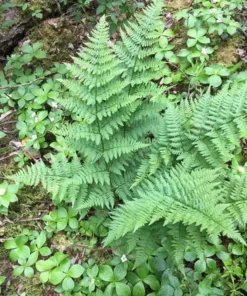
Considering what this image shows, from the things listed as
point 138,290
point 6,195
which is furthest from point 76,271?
point 6,195

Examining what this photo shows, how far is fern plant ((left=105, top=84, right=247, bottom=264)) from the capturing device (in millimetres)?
2318

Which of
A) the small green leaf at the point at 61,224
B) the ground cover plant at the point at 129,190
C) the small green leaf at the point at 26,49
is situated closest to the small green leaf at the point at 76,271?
the ground cover plant at the point at 129,190

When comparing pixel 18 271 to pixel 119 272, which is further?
pixel 18 271

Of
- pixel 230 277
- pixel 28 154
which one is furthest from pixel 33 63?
pixel 230 277

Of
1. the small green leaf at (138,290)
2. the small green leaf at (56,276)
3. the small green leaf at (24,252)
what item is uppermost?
the small green leaf at (24,252)

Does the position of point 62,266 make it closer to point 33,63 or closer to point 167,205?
point 167,205

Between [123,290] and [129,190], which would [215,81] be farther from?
[123,290]

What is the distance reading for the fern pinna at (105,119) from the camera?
271 cm

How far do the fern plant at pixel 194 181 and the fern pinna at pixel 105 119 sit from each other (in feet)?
0.67

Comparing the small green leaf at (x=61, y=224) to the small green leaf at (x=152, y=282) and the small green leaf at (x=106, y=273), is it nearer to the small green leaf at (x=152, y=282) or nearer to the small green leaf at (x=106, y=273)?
the small green leaf at (x=106, y=273)

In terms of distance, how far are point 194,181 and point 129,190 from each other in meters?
0.80

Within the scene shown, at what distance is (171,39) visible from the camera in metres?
4.28

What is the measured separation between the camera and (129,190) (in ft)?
10.1

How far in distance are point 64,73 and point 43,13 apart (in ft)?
3.97
